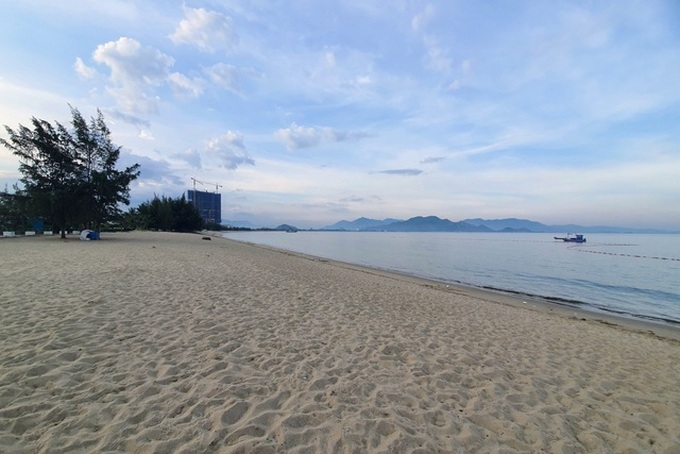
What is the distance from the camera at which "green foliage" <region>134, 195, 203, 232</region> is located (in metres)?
63.4

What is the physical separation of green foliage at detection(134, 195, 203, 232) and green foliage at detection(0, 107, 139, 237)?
1532 inches

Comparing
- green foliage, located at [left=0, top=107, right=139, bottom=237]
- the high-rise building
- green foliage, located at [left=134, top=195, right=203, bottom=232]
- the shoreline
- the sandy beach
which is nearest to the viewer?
the sandy beach

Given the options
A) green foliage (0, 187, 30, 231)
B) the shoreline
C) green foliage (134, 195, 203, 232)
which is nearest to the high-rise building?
green foliage (134, 195, 203, 232)

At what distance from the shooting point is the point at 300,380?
164 inches

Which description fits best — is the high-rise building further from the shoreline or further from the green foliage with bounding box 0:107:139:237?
the shoreline

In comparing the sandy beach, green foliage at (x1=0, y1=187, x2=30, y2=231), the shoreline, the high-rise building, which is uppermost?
the high-rise building

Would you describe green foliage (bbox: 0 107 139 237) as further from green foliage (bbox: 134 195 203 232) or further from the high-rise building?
the high-rise building

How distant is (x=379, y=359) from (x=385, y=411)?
1476 millimetres

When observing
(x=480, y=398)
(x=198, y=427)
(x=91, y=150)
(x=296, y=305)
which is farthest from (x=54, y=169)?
(x=480, y=398)

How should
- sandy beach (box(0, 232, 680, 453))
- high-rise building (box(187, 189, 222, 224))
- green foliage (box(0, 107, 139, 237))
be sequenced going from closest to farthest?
sandy beach (box(0, 232, 680, 453)), green foliage (box(0, 107, 139, 237)), high-rise building (box(187, 189, 222, 224))

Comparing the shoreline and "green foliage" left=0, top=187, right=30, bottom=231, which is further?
"green foliage" left=0, top=187, right=30, bottom=231

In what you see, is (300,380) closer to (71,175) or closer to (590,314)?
(590,314)

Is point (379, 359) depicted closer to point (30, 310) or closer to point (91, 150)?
point (30, 310)

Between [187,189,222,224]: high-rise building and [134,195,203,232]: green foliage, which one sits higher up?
[187,189,222,224]: high-rise building
